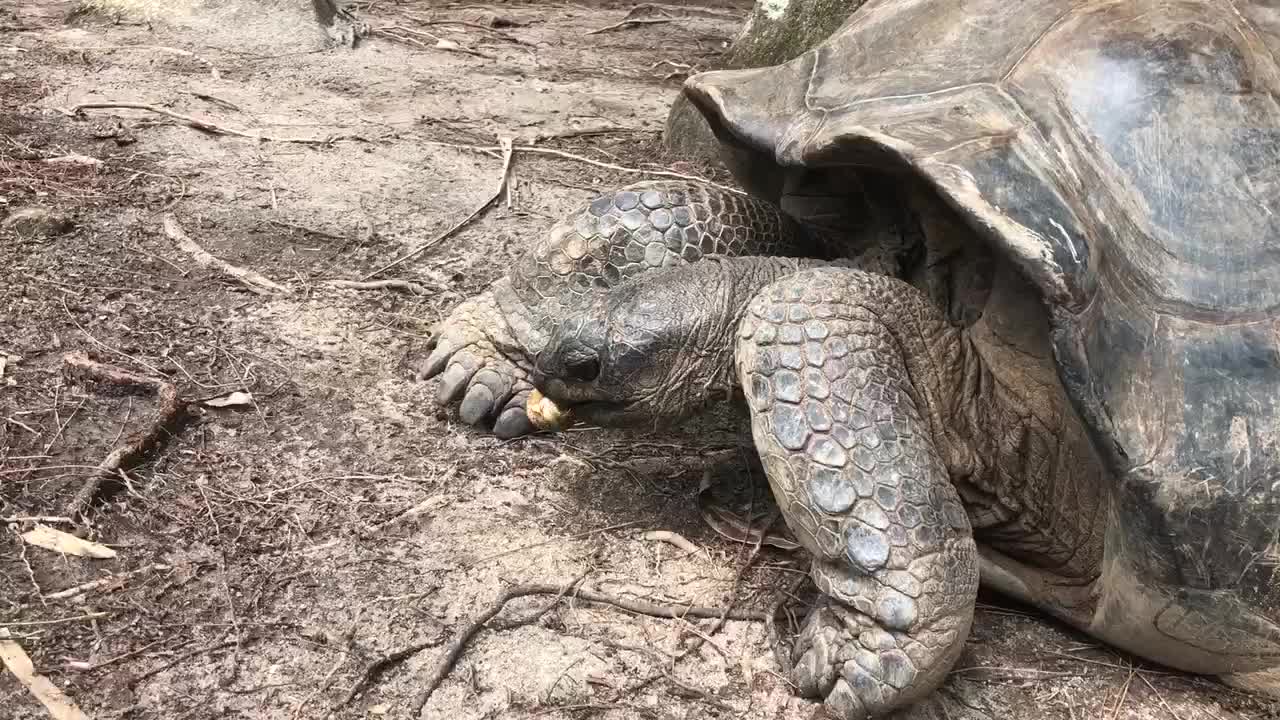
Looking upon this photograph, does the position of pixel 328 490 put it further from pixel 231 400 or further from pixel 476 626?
pixel 476 626

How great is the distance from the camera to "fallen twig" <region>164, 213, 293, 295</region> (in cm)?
373

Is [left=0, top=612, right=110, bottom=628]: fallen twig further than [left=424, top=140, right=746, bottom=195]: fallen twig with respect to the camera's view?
No

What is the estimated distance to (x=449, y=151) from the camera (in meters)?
5.27

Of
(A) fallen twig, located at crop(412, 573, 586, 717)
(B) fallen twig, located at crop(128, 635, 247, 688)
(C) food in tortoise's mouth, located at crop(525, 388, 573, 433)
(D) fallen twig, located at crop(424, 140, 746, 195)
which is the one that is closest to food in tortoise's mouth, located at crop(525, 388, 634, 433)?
(C) food in tortoise's mouth, located at crop(525, 388, 573, 433)

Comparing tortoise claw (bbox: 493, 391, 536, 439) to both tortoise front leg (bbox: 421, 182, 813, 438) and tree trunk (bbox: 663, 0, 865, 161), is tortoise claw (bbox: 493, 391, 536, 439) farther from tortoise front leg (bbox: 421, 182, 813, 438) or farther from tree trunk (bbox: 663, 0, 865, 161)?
tree trunk (bbox: 663, 0, 865, 161)

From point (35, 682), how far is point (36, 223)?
2.42m

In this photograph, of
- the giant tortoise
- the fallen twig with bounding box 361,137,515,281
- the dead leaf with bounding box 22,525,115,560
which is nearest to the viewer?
the giant tortoise

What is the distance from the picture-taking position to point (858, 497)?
213 cm

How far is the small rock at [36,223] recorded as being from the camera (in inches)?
150

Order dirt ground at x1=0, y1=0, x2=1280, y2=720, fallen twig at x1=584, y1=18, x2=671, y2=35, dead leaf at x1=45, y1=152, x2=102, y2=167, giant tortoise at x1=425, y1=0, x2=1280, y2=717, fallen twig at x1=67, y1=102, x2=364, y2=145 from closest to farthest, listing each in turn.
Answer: giant tortoise at x1=425, y1=0, x2=1280, y2=717 → dirt ground at x1=0, y1=0, x2=1280, y2=720 → dead leaf at x1=45, y1=152, x2=102, y2=167 → fallen twig at x1=67, y1=102, x2=364, y2=145 → fallen twig at x1=584, y1=18, x2=671, y2=35

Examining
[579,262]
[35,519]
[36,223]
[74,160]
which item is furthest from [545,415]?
[74,160]

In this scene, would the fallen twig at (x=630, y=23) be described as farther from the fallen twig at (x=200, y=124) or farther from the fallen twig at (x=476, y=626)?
the fallen twig at (x=476, y=626)

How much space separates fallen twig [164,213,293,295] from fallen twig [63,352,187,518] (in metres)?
0.72

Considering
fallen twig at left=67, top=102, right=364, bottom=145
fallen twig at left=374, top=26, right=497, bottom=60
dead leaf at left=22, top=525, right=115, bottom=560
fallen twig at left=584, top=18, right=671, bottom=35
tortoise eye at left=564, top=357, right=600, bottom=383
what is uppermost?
tortoise eye at left=564, top=357, right=600, bottom=383
